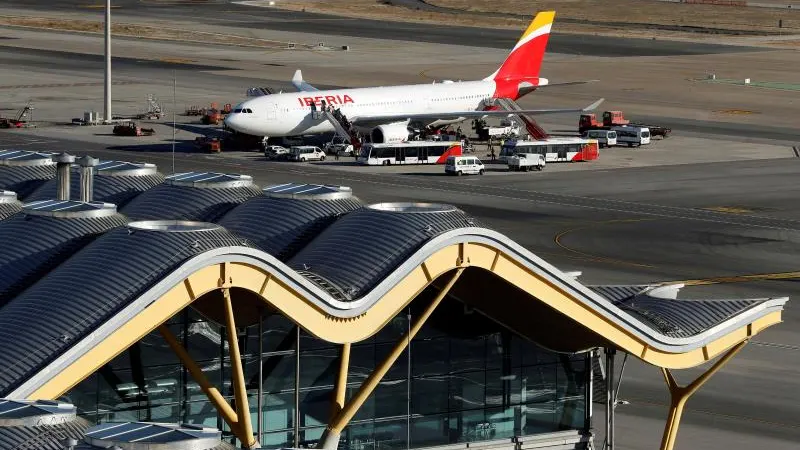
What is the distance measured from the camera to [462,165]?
128m

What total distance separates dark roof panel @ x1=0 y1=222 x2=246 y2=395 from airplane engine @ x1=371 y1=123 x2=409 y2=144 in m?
89.5

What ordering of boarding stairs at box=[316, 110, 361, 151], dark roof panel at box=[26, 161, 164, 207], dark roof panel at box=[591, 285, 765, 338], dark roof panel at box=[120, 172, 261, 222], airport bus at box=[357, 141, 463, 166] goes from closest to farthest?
dark roof panel at box=[591, 285, 765, 338], dark roof panel at box=[120, 172, 261, 222], dark roof panel at box=[26, 161, 164, 207], airport bus at box=[357, 141, 463, 166], boarding stairs at box=[316, 110, 361, 151]

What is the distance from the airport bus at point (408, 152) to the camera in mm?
132875

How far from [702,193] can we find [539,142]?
668 inches

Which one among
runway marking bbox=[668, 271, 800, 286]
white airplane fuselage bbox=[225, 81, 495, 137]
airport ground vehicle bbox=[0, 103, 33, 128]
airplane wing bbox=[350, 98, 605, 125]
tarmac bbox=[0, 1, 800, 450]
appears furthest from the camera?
airport ground vehicle bbox=[0, 103, 33, 128]

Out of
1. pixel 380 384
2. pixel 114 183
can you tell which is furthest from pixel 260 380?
pixel 114 183

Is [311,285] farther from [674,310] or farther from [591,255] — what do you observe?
[591,255]

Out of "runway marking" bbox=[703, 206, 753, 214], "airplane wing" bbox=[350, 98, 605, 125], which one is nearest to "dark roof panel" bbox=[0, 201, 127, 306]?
"runway marking" bbox=[703, 206, 753, 214]

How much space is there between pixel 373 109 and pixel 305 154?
28.3ft

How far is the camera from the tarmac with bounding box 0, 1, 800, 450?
225ft

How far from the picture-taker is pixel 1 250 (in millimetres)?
48438

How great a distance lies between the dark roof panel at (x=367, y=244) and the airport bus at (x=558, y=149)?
8280cm

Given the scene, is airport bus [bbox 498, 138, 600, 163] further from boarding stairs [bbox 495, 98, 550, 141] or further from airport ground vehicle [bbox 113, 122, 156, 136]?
airport ground vehicle [bbox 113, 122, 156, 136]

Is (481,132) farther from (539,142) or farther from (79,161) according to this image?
(79,161)
